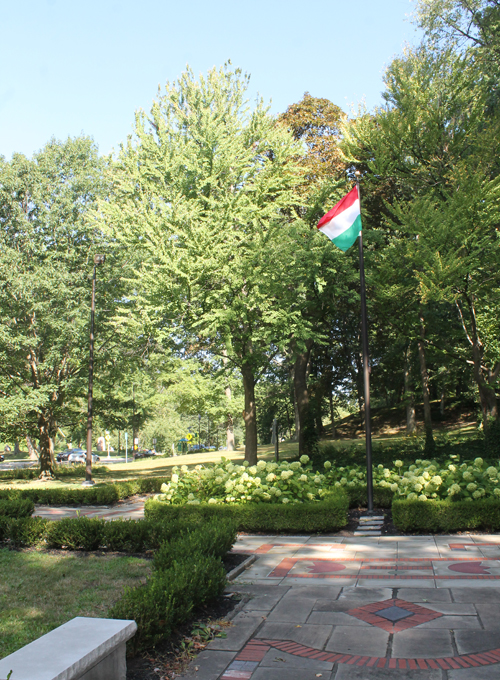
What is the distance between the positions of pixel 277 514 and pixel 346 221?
6.34m

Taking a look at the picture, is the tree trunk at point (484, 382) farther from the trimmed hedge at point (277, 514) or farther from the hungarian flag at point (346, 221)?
the trimmed hedge at point (277, 514)

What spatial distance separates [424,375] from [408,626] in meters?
20.0

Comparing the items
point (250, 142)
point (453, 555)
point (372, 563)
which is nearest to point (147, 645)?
point (372, 563)

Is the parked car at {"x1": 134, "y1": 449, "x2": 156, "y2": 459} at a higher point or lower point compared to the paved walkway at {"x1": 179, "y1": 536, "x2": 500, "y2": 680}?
lower

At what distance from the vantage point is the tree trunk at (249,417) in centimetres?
2036

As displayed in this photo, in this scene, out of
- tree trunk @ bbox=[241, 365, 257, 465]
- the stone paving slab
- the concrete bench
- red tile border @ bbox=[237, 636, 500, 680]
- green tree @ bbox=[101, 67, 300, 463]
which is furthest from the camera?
tree trunk @ bbox=[241, 365, 257, 465]

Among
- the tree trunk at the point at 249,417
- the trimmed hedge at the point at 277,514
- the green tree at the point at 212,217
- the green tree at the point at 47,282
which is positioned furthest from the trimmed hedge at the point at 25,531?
the green tree at the point at 47,282

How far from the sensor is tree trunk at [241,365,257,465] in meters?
20.4

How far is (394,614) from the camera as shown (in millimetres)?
5555

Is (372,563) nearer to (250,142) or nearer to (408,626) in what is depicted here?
(408,626)

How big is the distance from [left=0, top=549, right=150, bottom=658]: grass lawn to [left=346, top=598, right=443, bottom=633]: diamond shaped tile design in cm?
269

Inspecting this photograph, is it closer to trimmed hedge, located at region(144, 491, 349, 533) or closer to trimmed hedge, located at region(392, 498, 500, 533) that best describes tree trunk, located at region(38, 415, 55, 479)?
trimmed hedge, located at region(144, 491, 349, 533)

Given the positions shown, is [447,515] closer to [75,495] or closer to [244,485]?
[244,485]

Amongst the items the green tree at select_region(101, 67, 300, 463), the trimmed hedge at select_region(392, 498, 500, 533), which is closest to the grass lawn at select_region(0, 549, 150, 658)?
the trimmed hedge at select_region(392, 498, 500, 533)
